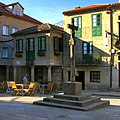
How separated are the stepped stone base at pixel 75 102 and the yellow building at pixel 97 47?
406 inches

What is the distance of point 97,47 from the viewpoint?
1019 inches

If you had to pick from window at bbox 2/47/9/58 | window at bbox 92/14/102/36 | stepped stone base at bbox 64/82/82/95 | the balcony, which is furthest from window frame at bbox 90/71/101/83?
window at bbox 2/47/9/58

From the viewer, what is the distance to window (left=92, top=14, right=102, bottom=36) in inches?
1020

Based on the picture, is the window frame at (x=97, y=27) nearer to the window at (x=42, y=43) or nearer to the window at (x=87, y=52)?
the window at (x=87, y=52)

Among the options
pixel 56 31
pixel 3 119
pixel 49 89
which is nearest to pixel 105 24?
pixel 56 31

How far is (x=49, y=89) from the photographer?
905 inches

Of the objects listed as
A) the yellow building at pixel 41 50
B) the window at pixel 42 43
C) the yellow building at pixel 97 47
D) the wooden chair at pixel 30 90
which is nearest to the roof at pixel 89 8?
the yellow building at pixel 97 47

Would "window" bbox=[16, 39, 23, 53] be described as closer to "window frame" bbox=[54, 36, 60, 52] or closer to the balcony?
"window frame" bbox=[54, 36, 60, 52]

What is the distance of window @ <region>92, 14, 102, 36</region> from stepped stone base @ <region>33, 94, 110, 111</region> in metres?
11.9

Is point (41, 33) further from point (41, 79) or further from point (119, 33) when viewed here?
point (119, 33)

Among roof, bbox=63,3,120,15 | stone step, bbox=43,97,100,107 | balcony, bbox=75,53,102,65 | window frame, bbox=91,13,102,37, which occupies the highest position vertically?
roof, bbox=63,3,120,15

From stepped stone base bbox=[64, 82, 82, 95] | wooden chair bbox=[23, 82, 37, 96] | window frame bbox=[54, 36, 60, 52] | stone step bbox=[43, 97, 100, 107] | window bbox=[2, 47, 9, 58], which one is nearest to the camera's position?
stone step bbox=[43, 97, 100, 107]

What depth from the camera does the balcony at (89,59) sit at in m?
25.5

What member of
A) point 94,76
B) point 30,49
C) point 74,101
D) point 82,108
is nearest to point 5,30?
point 30,49
